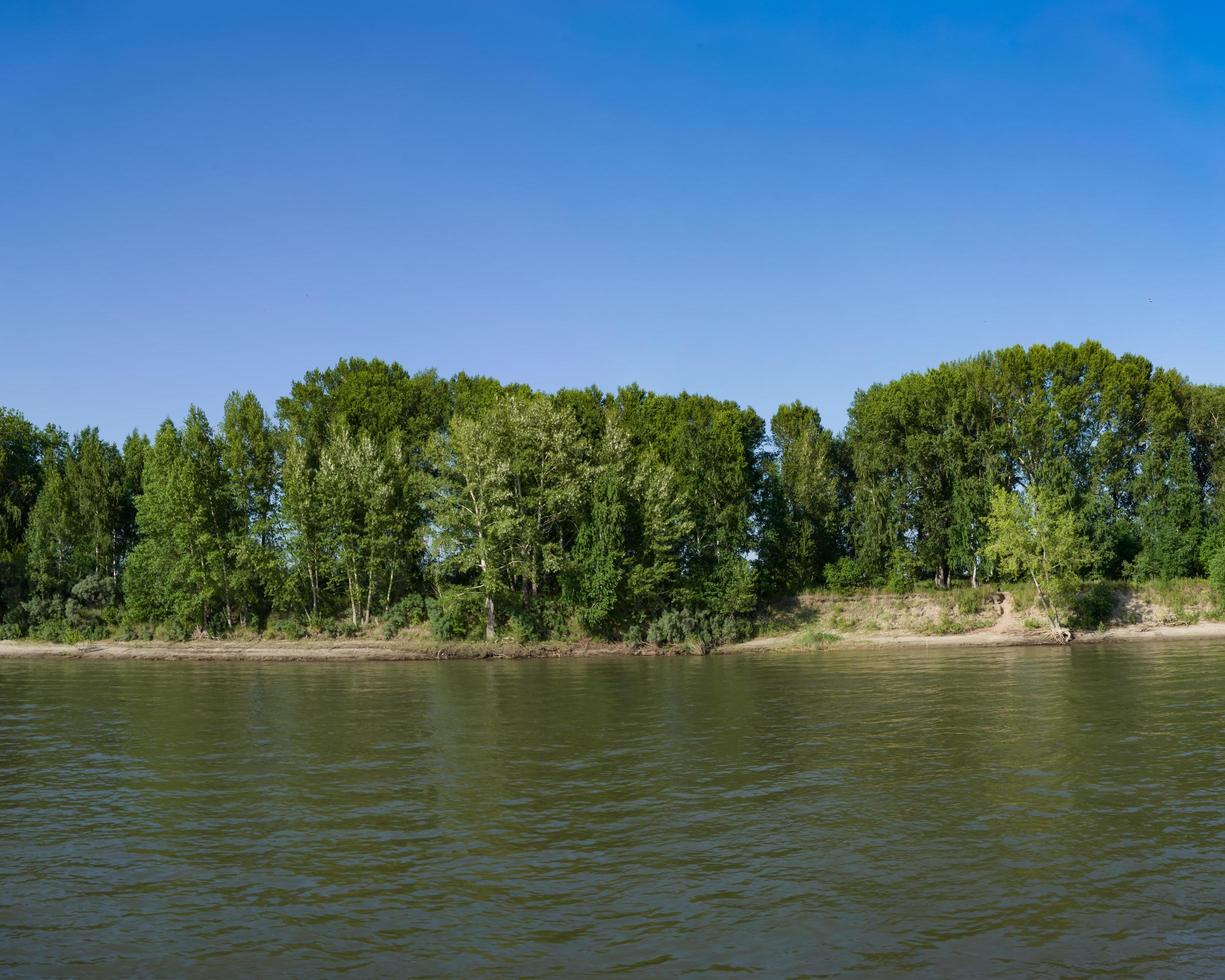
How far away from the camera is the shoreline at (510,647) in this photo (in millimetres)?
59375

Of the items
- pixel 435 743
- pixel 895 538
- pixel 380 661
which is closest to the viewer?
pixel 435 743

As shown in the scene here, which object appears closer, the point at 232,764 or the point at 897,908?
the point at 897,908

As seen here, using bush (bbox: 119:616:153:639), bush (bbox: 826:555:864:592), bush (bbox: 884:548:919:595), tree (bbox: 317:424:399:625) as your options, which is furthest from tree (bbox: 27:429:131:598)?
bush (bbox: 884:548:919:595)

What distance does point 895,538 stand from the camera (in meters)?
69.9

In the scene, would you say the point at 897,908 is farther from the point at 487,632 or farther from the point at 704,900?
the point at 487,632

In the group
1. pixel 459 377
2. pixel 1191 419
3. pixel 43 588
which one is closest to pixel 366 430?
pixel 459 377

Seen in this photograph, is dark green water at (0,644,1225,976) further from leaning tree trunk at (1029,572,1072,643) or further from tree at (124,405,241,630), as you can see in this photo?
tree at (124,405,241,630)

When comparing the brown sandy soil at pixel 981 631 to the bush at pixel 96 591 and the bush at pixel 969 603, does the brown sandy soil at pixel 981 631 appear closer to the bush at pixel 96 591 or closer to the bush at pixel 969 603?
the bush at pixel 969 603

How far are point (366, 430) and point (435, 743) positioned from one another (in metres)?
51.2

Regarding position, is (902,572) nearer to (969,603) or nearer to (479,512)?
(969,603)

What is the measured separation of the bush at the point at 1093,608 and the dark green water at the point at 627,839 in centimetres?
3370

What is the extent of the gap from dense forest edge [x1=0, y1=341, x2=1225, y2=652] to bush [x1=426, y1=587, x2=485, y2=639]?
220mm

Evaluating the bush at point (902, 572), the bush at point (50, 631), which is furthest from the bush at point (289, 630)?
the bush at point (902, 572)

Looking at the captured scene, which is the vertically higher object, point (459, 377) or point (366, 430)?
point (459, 377)
